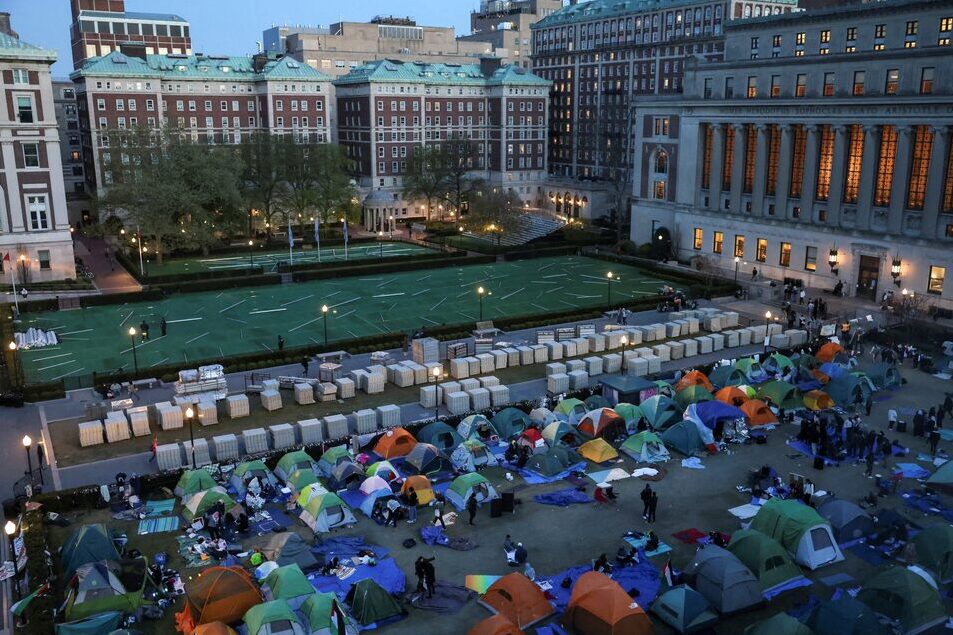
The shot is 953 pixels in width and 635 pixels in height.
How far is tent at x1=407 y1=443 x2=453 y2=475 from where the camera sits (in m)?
31.7

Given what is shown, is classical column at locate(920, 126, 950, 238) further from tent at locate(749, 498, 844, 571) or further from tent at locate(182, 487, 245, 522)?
tent at locate(182, 487, 245, 522)

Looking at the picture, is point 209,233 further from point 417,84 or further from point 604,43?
point 604,43

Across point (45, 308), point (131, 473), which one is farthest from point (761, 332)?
point (45, 308)

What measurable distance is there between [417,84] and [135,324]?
61.9m

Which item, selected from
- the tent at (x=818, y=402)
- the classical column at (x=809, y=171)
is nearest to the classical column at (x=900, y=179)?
the classical column at (x=809, y=171)

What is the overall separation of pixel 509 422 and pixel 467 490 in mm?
6825

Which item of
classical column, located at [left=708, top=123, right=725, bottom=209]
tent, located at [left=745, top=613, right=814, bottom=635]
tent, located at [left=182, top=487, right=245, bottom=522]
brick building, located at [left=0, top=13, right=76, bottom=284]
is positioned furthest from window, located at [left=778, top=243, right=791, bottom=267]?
brick building, located at [left=0, top=13, right=76, bottom=284]

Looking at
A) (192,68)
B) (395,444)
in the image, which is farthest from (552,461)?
(192,68)

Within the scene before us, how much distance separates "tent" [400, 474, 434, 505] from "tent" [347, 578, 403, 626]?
259 inches

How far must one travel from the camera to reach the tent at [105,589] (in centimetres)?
2191

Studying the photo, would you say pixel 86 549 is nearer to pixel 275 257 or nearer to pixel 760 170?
pixel 275 257

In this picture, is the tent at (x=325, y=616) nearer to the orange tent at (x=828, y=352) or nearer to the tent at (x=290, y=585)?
the tent at (x=290, y=585)

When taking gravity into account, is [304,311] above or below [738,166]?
below

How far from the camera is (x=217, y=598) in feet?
71.5
